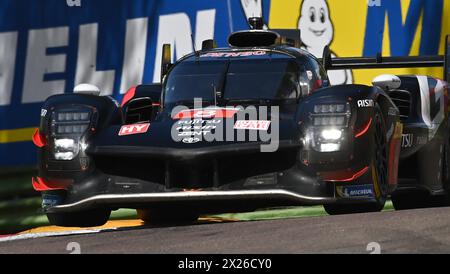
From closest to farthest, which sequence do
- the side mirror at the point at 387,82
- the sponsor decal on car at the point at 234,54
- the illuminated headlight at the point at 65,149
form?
1. the illuminated headlight at the point at 65,149
2. the side mirror at the point at 387,82
3. the sponsor decal on car at the point at 234,54

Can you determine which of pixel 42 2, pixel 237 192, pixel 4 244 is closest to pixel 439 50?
pixel 42 2

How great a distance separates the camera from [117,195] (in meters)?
8.05

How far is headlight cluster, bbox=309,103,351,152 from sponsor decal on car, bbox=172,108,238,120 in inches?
24.4

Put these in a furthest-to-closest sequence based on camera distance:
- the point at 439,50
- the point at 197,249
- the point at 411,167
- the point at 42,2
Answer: the point at 439,50
the point at 42,2
the point at 411,167
the point at 197,249

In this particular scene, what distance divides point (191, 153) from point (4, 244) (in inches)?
55.7

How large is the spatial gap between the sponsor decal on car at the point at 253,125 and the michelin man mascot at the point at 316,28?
13.5 ft

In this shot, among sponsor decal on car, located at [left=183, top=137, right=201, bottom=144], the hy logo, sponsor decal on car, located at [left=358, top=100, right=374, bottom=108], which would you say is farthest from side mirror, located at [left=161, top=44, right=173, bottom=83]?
the hy logo

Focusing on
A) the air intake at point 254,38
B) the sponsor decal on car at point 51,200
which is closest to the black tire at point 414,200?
the air intake at point 254,38

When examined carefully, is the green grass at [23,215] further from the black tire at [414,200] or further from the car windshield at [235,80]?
the car windshield at [235,80]

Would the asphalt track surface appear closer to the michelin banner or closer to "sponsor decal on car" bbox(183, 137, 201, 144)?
"sponsor decal on car" bbox(183, 137, 201, 144)

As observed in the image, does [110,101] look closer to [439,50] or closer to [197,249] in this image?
[197,249]

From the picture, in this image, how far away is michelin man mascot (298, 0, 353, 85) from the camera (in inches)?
475

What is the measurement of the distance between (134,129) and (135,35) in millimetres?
3396

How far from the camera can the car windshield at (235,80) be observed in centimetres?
883
